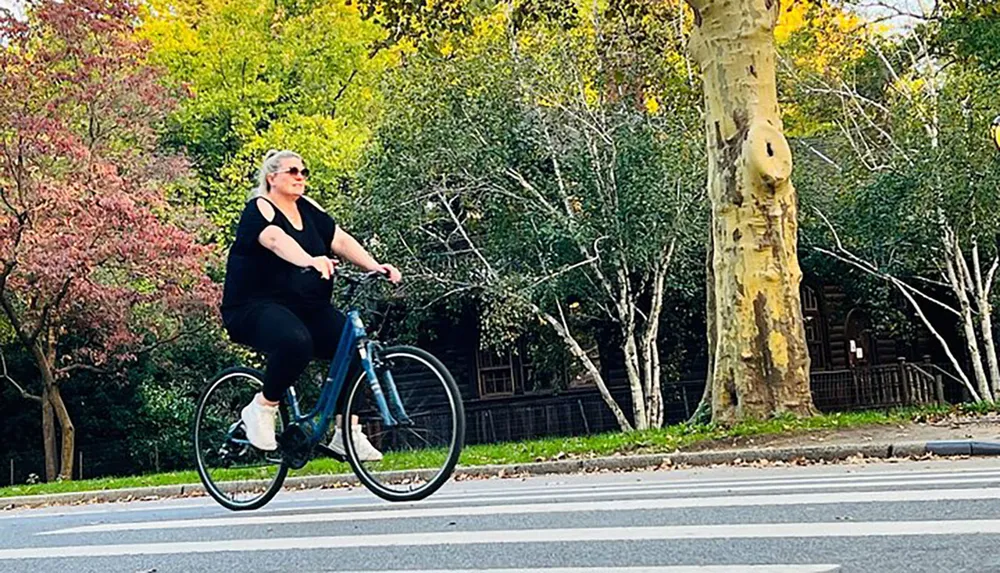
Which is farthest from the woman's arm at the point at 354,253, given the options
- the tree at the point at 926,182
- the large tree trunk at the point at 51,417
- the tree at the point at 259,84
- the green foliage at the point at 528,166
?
the tree at the point at 259,84

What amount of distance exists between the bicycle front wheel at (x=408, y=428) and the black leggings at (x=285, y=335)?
21cm

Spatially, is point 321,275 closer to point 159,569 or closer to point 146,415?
point 159,569

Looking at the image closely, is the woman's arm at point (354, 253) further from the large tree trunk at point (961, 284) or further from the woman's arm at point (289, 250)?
the large tree trunk at point (961, 284)

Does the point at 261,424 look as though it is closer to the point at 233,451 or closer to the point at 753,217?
the point at 233,451

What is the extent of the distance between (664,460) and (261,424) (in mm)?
7576

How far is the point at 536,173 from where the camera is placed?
22703 millimetres

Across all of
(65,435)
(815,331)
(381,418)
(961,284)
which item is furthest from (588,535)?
(815,331)

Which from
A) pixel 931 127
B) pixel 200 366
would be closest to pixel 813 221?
pixel 931 127

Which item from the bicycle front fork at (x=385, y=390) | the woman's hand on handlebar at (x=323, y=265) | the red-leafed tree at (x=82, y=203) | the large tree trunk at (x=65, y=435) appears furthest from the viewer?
the large tree trunk at (x=65, y=435)

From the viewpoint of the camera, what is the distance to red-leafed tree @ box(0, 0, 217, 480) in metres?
21.9

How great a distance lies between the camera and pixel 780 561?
4078 millimetres

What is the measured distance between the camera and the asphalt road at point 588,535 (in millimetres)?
4238

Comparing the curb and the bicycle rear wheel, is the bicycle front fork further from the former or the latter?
the curb

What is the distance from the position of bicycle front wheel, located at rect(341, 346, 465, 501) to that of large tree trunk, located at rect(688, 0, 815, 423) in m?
9.88
